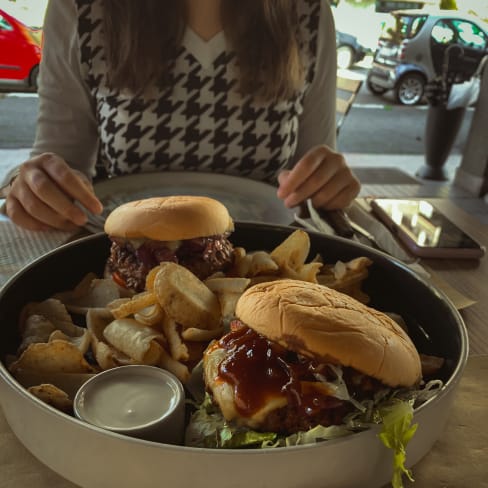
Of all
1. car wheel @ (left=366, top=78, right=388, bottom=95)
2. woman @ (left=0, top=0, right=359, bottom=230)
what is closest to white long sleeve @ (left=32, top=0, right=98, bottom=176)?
woman @ (left=0, top=0, right=359, bottom=230)

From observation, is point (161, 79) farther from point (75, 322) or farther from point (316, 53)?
point (75, 322)

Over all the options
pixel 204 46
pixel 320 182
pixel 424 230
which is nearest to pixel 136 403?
pixel 320 182

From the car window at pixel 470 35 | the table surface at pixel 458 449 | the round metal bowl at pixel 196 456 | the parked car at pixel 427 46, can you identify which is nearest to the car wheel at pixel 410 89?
the parked car at pixel 427 46

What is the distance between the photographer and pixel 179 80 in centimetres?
187

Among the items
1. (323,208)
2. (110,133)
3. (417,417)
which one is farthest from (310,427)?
(110,133)

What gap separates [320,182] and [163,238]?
1.86ft

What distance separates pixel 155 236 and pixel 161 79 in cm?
95

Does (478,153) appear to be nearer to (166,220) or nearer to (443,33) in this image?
(443,33)

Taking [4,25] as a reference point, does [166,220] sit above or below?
above

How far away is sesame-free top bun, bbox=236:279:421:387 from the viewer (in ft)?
2.40

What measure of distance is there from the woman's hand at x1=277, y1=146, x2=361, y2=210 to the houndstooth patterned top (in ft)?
1.50

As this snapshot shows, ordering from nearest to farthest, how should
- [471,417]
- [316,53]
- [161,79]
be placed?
[471,417] → [161,79] → [316,53]

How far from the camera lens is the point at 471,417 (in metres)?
0.89

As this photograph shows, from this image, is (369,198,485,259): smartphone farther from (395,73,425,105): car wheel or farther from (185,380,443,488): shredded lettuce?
(395,73,425,105): car wheel
